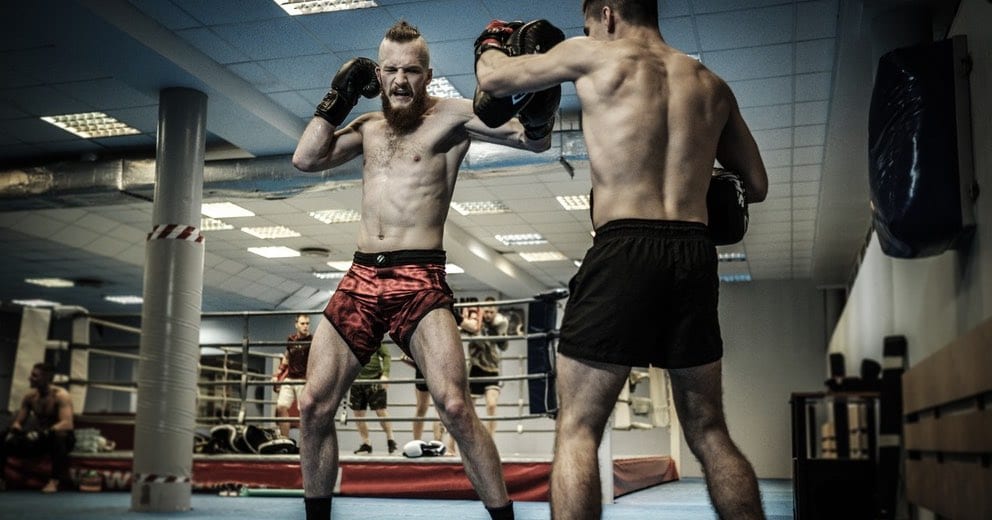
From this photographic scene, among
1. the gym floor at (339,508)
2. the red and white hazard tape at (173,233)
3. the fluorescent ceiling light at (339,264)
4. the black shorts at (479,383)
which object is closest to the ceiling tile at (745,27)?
the gym floor at (339,508)

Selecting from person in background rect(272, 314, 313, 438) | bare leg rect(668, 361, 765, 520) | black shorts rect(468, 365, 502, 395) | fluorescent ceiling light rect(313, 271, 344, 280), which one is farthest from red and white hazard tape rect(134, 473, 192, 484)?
fluorescent ceiling light rect(313, 271, 344, 280)

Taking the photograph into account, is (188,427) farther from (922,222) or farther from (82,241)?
(82,241)

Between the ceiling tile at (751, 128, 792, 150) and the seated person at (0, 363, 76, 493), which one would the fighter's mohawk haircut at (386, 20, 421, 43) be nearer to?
the seated person at (0, 363, 76, 493)

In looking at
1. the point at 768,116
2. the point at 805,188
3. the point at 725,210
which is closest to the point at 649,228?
the point at 725,210

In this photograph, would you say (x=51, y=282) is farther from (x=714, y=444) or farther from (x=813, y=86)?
(x=714, y=444)

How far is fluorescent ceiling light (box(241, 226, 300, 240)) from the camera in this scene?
12.2 metres

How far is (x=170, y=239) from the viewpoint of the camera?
6.29 metres

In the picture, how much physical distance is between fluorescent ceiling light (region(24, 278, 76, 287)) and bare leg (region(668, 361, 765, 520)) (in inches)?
595

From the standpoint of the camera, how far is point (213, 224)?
1200 centimetres

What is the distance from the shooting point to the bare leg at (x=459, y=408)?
8.66 ft

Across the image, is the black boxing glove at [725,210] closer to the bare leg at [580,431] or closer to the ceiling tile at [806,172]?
the bare leg at [580,431]

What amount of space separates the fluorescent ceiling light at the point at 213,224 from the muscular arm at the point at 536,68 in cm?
1028

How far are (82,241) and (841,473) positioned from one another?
34.5ft

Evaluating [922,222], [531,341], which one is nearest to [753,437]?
[531,341]
